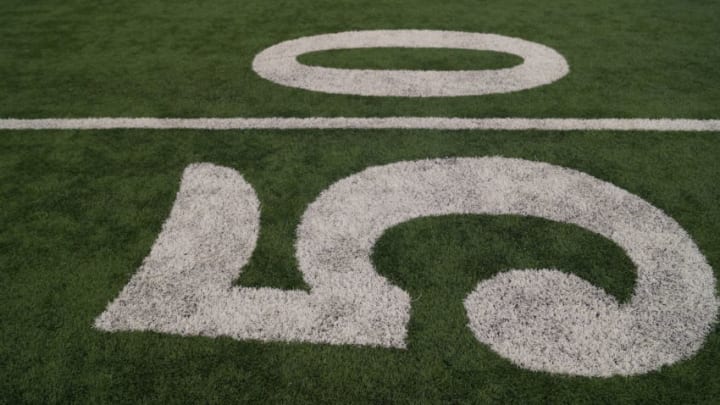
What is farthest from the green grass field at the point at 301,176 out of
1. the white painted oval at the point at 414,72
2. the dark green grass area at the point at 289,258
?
the white painted oval at the point at 414,72

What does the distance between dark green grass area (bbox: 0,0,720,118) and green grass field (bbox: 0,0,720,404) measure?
0.07ft

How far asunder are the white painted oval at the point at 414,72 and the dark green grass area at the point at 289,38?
0.11 metres

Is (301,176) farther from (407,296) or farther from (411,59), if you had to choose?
Result: (411,59)

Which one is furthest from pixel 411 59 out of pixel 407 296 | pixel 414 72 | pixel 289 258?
pixel 407 296

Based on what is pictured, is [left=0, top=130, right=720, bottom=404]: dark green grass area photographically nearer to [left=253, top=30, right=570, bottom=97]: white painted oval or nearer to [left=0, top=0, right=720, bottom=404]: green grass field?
[left=0, top=0, right=720, bottom=404]: green grass field

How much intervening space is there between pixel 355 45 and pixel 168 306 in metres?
2.80

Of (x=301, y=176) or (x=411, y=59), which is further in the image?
(x=411, y=59)

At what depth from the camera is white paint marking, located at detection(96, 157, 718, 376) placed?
69.6 inches

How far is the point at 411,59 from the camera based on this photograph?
3926 millimetres

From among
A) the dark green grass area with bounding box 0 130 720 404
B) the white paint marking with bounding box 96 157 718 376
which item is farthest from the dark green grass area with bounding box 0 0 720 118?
the white paint marking with bounding box 96 157 718 376

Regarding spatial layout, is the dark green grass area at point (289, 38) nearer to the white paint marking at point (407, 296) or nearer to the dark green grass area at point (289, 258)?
the dark green grass area at point (289, 258)

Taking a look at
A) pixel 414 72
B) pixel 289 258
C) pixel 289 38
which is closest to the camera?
pixel 289 258

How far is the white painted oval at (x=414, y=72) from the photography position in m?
3.47

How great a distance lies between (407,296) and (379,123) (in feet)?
4.45
